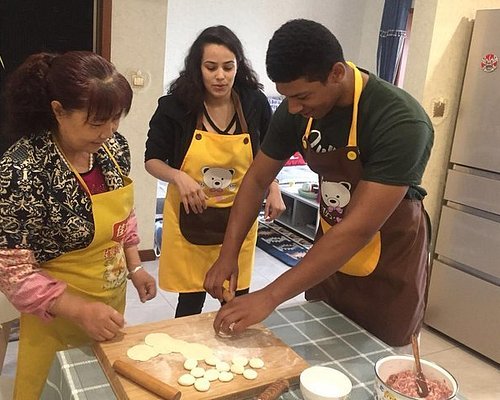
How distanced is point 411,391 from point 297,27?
2.18ft

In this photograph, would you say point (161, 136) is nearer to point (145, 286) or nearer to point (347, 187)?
point (145, 286)

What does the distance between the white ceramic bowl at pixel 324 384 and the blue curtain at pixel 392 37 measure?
381 centimetres

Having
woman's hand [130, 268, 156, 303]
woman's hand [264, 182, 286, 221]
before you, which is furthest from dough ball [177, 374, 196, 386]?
woman's hand [264, 182, 286, 221]

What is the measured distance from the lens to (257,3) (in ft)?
14.0

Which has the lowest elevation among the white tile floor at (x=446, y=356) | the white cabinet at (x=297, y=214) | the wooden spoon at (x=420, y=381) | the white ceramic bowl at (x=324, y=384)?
the white tile floor at (x=446, y=356)

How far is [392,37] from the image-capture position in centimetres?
427

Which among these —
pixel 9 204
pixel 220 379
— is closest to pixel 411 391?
pixel 220 379

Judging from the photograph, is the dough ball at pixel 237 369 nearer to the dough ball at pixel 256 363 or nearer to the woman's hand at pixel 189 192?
the dough ball at pixel 256 363

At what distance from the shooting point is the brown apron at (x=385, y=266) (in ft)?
3.77

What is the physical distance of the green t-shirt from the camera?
100 centimetres

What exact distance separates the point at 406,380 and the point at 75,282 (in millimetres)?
679

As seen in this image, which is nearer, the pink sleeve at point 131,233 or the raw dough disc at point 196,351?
the raw dough disc at point 196,351

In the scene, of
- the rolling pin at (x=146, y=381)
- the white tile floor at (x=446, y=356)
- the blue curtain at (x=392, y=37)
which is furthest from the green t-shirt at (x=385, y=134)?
the blue curtain at (x=392, y=37)

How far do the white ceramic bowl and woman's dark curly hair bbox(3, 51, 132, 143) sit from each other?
1.96ft
